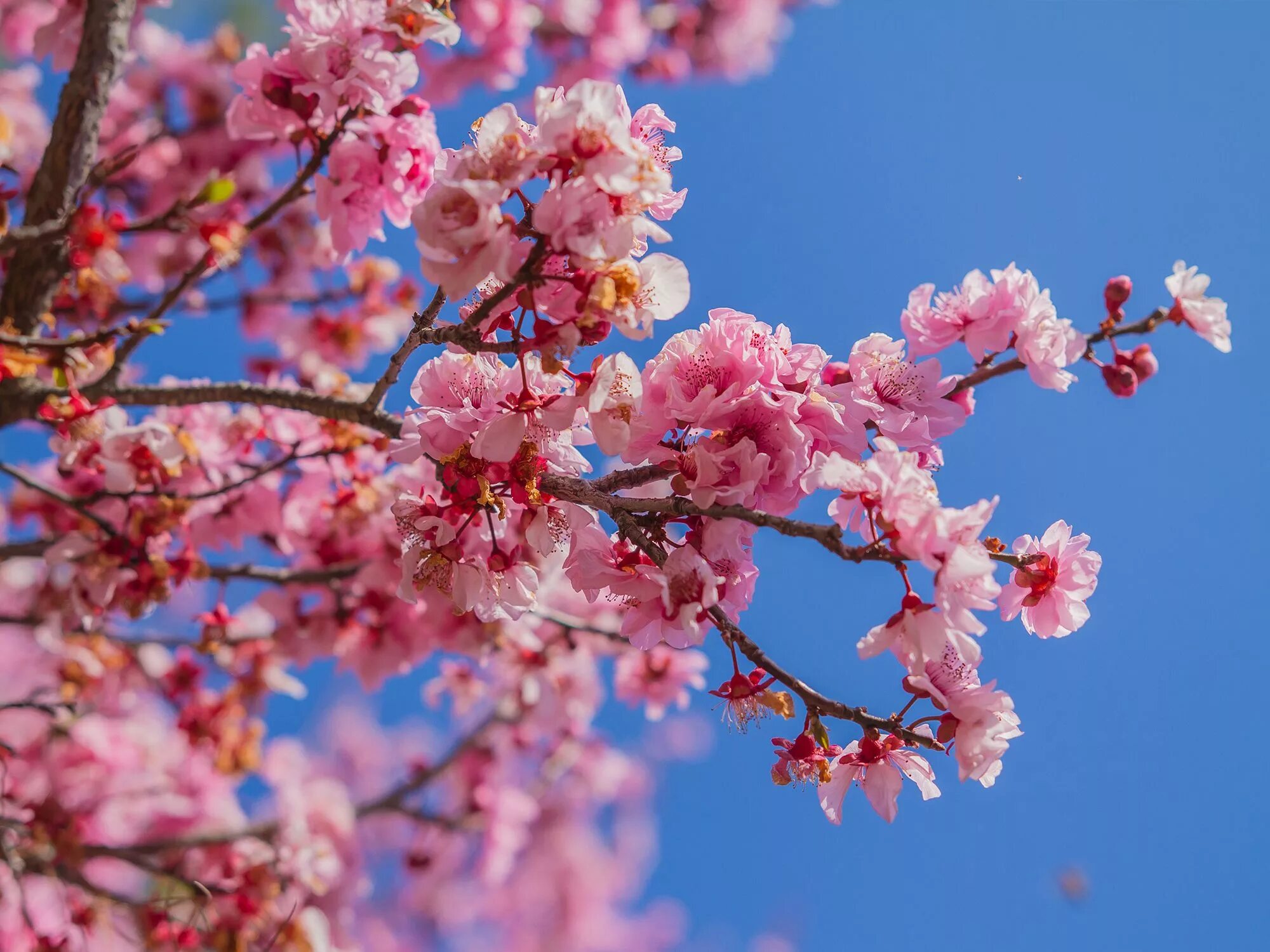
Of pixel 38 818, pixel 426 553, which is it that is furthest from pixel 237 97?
pixel 38 818

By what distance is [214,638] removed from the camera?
2867mm

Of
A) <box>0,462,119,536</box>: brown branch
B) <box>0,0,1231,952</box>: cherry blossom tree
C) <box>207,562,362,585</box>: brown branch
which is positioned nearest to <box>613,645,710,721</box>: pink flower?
<box>0,0,1231,952</box>: cherry blossom tree

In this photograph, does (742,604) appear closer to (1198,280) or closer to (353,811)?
(1198,280)

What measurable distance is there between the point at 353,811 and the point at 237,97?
12.0ft

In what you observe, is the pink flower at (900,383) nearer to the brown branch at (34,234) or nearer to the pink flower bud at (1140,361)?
the pink flower bud at (1140,361)

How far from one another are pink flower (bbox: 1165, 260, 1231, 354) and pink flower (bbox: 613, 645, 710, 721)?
2420 millimetres

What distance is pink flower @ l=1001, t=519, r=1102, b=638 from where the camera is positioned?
149 centimetres

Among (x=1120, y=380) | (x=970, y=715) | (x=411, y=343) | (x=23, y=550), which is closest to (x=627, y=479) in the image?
(x=411, y=343)

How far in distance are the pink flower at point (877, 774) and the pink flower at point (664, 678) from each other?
2244 millimetres

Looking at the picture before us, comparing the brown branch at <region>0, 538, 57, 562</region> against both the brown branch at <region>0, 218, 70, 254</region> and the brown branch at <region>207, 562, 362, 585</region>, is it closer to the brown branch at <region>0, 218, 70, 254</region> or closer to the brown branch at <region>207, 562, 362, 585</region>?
the brown branch at <region>207, 562, 362, 585</region>

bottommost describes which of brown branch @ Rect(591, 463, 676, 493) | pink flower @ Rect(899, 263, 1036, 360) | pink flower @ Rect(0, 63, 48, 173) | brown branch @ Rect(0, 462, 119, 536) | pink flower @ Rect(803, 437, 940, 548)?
pink flower @ Rect(803, 437, 940, 548)

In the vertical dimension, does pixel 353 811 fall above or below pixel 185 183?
below

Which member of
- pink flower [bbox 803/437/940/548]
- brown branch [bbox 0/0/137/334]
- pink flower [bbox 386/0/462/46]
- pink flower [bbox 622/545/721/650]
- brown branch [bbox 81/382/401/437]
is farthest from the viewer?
brown branch [bbox 0/0/137/334]

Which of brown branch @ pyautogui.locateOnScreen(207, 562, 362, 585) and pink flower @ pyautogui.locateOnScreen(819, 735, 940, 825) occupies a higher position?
brown branch @ pyautogui.locateOnScreen(207, 562, 362, 585)
